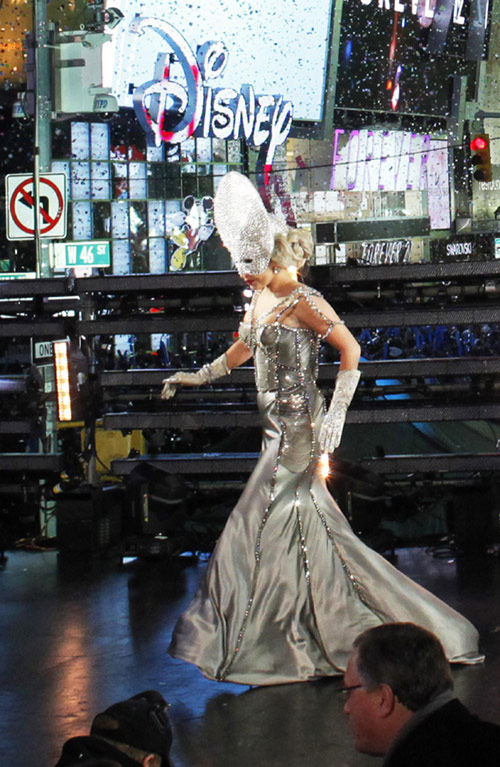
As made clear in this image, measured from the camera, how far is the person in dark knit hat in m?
2.74

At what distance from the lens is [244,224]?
4.46 metres

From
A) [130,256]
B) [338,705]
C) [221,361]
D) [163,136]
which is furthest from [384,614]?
[130,256]

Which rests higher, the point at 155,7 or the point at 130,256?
the point at 155,7

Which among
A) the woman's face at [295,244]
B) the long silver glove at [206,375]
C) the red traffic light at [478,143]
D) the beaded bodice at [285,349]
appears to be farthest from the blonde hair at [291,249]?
the red traffic light at [478,143]

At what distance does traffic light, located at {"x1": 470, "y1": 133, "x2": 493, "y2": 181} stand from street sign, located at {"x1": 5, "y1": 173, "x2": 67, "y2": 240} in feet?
17.2

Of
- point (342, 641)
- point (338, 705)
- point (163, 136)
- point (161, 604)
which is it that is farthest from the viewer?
point (163, 136)

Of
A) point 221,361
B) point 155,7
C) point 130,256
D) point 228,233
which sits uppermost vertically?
point 155,7

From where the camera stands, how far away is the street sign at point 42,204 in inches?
391

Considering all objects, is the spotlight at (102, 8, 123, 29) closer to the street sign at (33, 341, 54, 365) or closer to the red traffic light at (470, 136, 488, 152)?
the red traffic light at (470, 136, 488, 152)

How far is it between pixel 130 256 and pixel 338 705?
25288mm

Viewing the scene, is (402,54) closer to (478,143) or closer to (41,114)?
(478,143)

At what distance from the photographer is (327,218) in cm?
3075

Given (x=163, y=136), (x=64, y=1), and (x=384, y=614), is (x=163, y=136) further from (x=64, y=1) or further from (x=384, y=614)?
(x=384, y=614)

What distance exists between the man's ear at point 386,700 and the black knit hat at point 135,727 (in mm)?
1235
